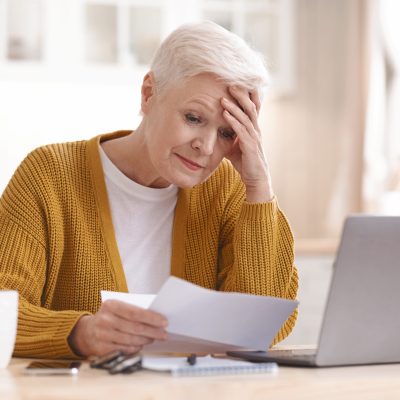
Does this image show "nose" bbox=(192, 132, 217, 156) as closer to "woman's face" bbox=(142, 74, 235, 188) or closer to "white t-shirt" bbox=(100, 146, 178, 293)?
"woman's face" bbox=(142, 74, 235, 188)

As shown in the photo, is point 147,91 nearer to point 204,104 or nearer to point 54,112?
point 204,104

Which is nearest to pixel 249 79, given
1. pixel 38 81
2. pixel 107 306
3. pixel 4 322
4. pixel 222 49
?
pixel 222 49

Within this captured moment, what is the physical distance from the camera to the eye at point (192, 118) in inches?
73.6

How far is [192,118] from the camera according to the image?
6.15ft

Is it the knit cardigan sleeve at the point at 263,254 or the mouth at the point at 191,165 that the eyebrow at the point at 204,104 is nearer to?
the mouth at the point at 191,165

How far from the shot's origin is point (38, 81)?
3.94 m

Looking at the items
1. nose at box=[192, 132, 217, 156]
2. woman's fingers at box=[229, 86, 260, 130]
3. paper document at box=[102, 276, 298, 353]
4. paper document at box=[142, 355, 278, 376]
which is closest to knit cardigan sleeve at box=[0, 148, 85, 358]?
paper document at box=[102, 276, 298, 353]

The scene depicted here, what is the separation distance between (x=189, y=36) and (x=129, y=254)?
0.53m

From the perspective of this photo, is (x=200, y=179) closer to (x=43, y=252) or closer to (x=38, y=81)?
(x=43, y=252)

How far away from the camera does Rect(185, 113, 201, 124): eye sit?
1.87 m

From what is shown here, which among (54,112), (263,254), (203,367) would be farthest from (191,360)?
(54,112)

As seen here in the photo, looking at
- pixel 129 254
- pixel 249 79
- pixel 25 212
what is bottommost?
pixel 129 254

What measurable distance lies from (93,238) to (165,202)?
0.21 meters

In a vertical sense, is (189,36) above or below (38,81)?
above
